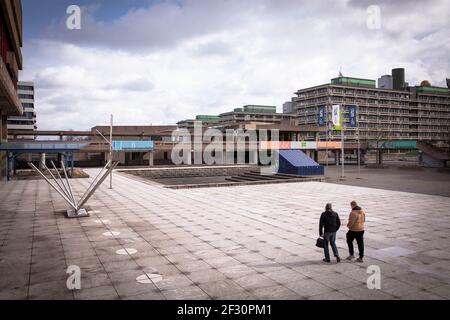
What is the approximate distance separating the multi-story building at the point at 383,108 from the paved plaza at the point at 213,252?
8210 centimetres

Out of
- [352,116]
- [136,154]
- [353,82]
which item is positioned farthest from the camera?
[353,82]

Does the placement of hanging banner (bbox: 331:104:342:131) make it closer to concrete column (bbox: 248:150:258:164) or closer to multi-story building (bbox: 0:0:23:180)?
concrete column (bbox: 248:150:258:164)

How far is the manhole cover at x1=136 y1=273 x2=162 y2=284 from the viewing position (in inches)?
330

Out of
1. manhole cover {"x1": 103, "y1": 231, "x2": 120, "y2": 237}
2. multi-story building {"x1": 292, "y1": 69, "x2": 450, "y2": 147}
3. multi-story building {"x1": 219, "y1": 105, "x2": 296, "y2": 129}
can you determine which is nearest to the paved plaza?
manhole cover {"x1": 103, "y1": 231, "x2": 120, "y2": 237}

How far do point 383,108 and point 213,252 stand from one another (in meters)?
111

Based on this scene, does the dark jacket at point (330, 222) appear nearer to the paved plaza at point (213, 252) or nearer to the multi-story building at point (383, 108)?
the paved plaza at point (213, 252)

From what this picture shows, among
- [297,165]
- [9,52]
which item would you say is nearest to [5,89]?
[9,52]

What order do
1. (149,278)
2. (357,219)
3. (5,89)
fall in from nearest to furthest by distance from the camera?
(149,278) → (357,219) → (5,89)

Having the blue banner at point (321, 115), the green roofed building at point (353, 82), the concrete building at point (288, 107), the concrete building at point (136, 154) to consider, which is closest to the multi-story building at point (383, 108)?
the green roofed building at point (353, 82)

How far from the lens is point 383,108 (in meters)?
107

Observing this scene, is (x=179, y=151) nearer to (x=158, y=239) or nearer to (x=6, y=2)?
(x=6, y=2)

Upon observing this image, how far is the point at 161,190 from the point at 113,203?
6.60 metres

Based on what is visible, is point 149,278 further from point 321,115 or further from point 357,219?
point 321,115

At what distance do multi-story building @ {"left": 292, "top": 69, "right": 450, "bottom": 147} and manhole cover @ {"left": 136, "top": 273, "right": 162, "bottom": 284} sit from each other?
9055cm
